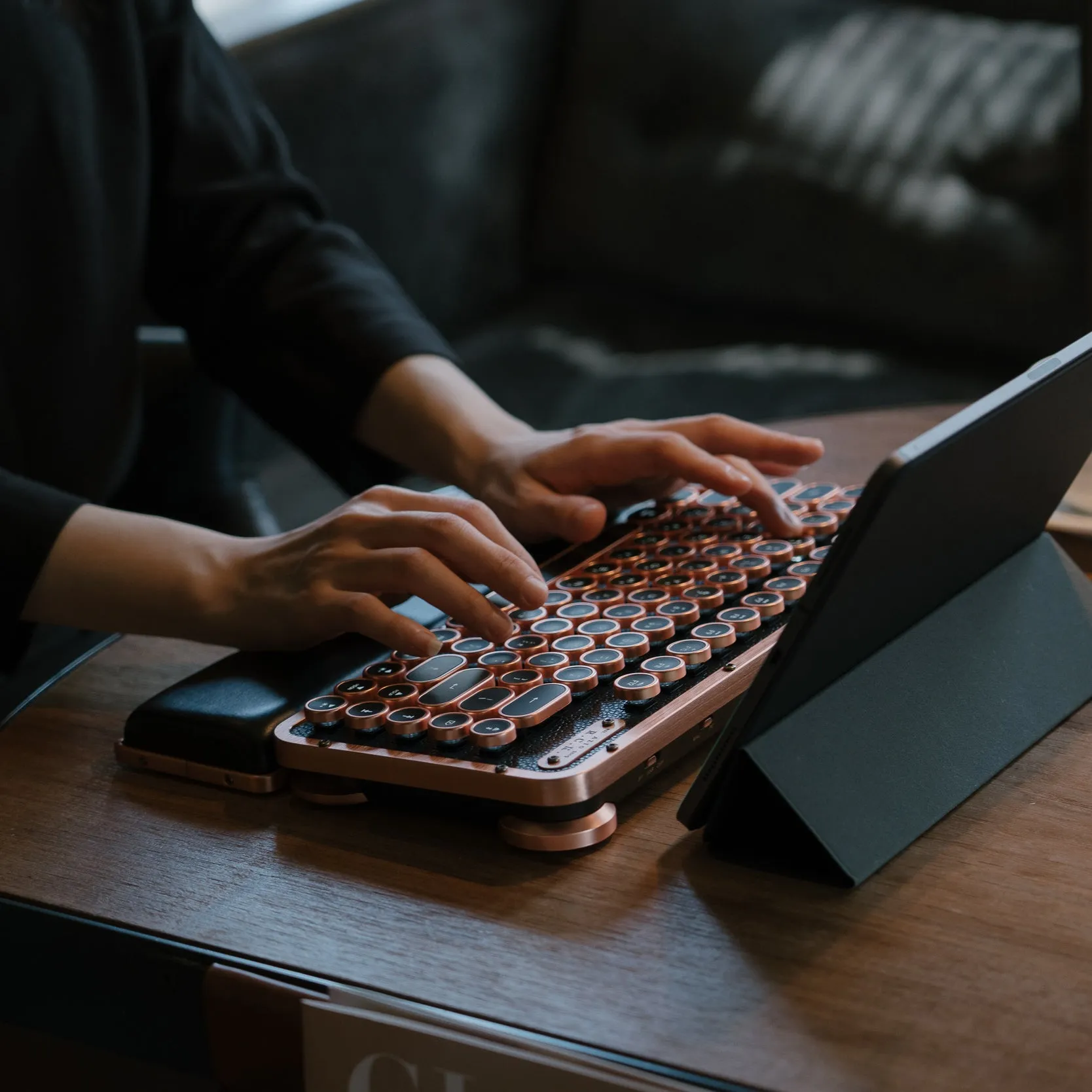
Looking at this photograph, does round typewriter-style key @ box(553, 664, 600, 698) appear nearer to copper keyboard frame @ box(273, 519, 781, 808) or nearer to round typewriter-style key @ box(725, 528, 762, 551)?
copper keyboard frame @ box(273, 519, 781, 808)

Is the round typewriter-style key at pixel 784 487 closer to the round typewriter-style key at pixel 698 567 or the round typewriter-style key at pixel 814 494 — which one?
the round typewriter-style key at pixel 814 494

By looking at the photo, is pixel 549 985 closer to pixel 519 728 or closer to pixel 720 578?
pixel 519 728

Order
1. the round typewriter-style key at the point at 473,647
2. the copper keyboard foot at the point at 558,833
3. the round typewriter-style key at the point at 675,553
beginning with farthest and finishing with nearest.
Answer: the round typewriter-style key at the point at 675,553
the round typewriter-style key at the point at 473,647
the copper keyboard foot at the point at 558,833

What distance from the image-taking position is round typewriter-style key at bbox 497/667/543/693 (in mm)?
639

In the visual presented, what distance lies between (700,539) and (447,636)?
0.18 metres

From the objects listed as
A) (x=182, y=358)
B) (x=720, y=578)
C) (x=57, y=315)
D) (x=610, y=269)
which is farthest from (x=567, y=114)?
(x=720, y=578)

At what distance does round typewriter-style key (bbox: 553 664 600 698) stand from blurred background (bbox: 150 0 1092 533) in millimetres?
1268

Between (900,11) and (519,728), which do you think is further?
(900,11)

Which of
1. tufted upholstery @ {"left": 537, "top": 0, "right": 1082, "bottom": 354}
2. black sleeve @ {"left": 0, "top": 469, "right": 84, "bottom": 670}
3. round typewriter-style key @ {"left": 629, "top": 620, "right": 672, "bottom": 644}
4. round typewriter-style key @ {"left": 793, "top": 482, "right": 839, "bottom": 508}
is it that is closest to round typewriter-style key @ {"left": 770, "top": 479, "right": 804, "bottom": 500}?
round typewriter-style key @ {"left": 793, "top": 482, "right": 839, "bottom": 508}

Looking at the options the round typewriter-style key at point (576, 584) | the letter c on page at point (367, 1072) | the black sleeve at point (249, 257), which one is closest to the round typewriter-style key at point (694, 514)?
the round typewriter-style key at point (576, 584)

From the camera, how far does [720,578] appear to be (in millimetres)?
755

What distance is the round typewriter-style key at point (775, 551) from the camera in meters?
0.78

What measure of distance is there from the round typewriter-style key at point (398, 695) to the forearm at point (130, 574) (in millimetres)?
177

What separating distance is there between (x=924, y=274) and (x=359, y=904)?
179cm
